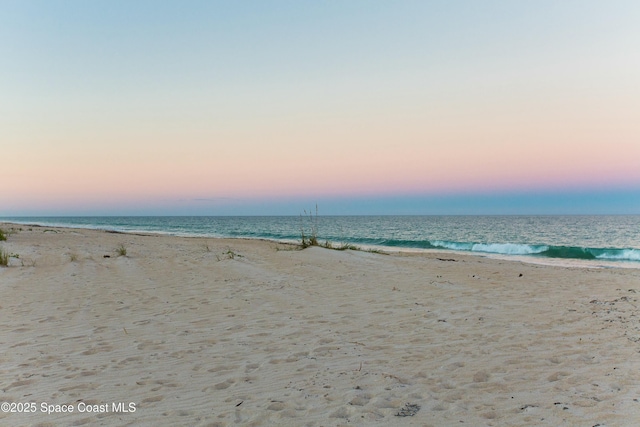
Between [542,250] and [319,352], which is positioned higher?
[319,352]

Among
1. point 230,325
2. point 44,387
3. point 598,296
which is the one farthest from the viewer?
point 598,296

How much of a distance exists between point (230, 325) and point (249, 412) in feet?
8.98

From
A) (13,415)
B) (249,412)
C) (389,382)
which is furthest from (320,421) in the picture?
(13,415)

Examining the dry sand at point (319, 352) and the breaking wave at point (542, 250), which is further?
the breaking wave at point (542, 250)

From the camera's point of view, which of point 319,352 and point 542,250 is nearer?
point 319,352

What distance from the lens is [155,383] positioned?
4031mm

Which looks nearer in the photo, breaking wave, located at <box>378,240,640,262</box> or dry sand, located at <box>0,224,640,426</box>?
dry sand, located at <box>0,224,640,426</box>

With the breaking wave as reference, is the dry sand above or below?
above

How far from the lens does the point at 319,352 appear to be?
4922mm

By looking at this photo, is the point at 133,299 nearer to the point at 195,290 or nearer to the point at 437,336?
the point at 195,290

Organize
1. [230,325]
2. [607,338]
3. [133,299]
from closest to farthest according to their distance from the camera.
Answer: [607,338] → [230,325] → [133,299]

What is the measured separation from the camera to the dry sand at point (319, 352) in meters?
3.48

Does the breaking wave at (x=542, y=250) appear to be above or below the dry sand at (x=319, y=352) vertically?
below

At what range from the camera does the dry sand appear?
3480 millimetres
